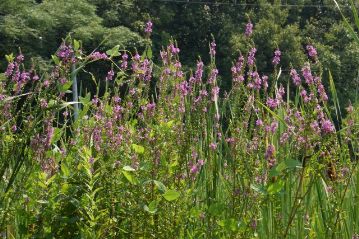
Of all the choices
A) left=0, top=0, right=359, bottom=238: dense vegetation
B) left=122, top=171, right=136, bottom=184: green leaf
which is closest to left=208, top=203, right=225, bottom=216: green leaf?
left=0, top=0, right=359, bottom=238: dense vegetation

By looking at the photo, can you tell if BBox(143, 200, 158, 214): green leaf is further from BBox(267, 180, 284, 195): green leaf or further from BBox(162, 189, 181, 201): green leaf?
BBox(267, 180, 284, 195): green leaf

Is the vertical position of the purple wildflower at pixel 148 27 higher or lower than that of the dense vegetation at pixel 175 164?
higher

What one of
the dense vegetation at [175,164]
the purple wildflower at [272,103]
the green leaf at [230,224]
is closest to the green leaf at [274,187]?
the dense vegetation at [175,164]

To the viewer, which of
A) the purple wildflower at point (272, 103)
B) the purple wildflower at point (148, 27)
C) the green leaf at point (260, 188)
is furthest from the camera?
the purple wildflower at point (148, 27)

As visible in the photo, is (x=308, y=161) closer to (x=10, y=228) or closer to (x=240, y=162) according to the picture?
(x=240, y=162)

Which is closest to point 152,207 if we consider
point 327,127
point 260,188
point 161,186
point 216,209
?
point 161,186

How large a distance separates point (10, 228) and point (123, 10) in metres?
29.7

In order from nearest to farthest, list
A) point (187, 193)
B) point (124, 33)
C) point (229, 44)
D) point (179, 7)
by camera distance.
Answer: point (187, 193) < point (124, 33) < point (229, 44) < point (179, 7)

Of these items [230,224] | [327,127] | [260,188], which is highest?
[327,127]

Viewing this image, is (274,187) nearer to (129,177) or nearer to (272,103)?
(129,177)

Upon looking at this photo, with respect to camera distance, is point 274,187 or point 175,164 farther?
point 175,164

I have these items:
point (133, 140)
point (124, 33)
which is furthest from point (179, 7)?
point (133, 140)

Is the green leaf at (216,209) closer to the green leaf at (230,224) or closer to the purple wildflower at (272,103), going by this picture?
the green leaf at (230,224)

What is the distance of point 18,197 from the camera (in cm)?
208
